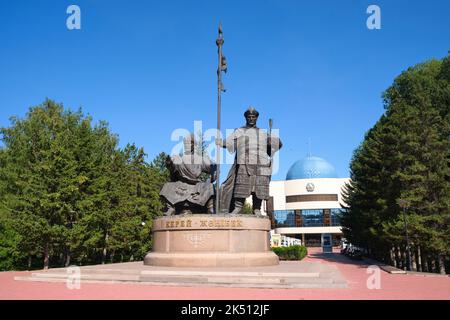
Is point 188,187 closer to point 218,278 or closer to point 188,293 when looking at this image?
point 218,278

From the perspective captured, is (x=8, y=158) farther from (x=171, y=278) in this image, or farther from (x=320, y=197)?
(x=320, y=197)

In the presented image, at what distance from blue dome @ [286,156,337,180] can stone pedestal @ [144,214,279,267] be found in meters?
57.7

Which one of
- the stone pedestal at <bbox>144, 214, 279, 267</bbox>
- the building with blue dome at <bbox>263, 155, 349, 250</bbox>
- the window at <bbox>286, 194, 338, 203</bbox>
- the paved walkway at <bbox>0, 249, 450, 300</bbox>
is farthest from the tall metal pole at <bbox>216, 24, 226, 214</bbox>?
the window at <bbox>286, 194, 338, 203</bbox>

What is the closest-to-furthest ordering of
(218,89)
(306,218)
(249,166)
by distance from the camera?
1. (249,166)
2. (218,89)
3. (306,218)

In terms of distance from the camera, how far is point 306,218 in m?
68.7

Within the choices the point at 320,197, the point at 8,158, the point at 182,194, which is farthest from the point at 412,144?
the point at 320,197

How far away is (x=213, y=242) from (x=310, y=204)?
5692 centimetres

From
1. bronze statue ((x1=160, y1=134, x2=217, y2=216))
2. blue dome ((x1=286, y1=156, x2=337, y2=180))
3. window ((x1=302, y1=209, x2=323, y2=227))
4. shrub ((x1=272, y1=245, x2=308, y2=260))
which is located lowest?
shrub ((x1=272, y1=245, x2=308, y2=260))

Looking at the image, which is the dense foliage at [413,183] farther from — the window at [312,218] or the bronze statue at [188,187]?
the window at [312,218]

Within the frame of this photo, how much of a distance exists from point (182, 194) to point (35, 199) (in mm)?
9696

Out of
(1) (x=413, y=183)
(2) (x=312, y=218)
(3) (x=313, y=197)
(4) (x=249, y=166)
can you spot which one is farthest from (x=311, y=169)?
(4) (x=249, y=166)

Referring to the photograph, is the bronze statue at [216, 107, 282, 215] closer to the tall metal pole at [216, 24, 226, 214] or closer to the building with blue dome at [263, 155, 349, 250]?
the tall metal pole at [216, 24, 226, 214]

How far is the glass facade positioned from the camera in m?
67.6
